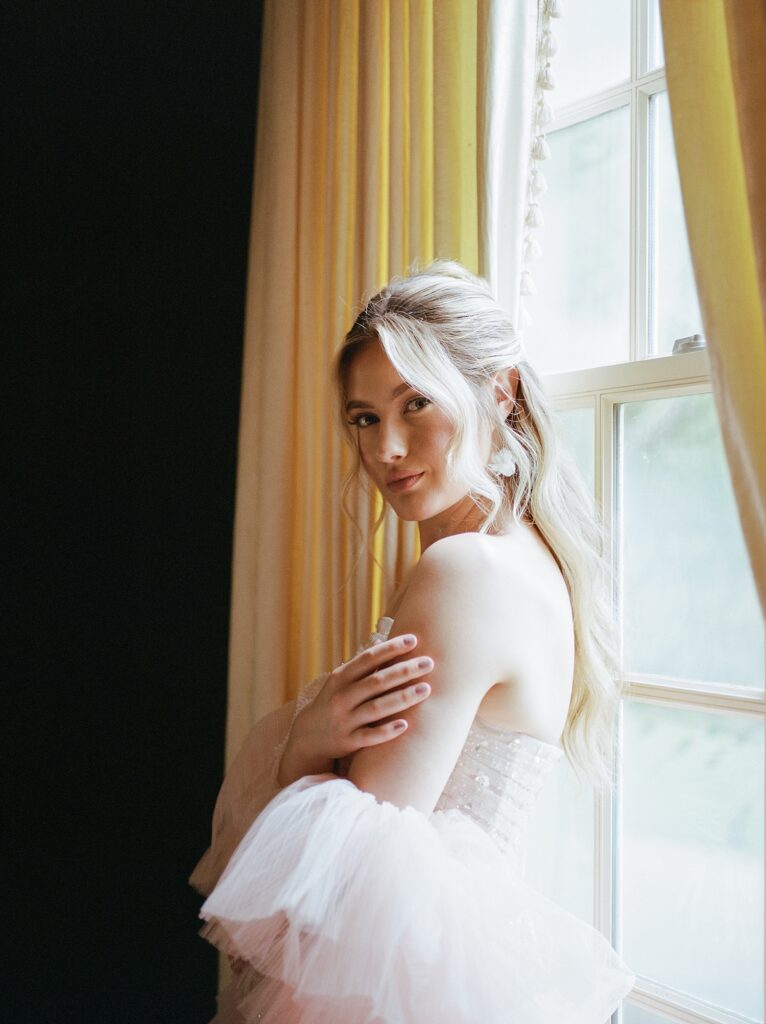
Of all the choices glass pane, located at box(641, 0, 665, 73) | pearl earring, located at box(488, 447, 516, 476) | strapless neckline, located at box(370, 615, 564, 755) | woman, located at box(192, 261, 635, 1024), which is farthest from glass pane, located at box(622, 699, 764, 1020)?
glass pane, located at box(641, 0, 665, 73)

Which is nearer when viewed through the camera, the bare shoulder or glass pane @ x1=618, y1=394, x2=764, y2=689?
the bare shoulder

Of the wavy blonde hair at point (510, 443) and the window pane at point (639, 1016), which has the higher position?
the wavy blonde hair at point (510, 443)

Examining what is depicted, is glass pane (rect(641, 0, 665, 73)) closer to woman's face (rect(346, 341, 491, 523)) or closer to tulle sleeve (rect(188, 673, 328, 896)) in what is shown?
woman's face (rect(346, 341, 491, 523))

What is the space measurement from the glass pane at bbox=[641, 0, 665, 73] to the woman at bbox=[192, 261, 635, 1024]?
1.74 ft

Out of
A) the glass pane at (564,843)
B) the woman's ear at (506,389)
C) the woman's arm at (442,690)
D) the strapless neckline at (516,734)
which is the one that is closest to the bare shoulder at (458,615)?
the woman's arm at (442,690)

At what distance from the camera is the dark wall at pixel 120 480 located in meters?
2.00

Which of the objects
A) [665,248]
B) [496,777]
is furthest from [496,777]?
[665,248]

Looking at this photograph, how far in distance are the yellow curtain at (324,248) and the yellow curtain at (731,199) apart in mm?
440

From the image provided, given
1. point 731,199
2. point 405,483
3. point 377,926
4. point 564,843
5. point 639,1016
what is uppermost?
point 731,199

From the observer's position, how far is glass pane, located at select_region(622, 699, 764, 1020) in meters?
1.26

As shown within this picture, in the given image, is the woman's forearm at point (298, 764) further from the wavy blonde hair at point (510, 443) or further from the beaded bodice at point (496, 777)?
the wavy blonde hair at point (510, 443)

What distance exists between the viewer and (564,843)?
1499 mm

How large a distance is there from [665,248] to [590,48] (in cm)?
44

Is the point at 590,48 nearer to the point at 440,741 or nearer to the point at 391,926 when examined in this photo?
the point at 440,741
